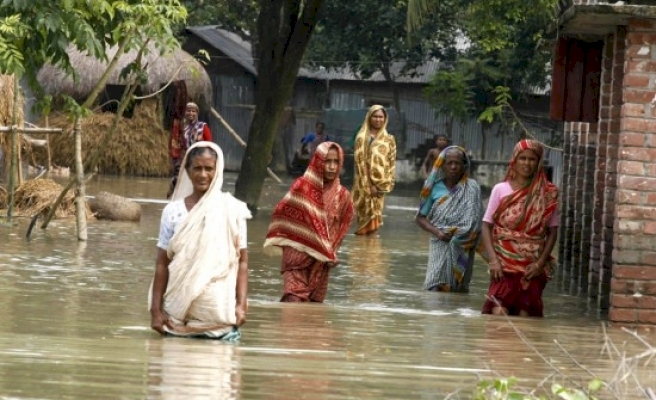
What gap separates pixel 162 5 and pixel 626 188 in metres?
5.49

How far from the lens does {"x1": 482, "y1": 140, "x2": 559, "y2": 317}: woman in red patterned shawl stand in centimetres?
1061

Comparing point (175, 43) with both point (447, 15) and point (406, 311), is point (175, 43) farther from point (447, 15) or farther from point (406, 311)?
point (447, 15)

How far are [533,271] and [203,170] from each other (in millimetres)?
3390

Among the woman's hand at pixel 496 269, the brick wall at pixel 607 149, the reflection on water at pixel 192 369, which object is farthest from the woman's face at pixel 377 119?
the reflection on water at pixel 192 369

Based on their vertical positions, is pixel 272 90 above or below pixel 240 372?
above

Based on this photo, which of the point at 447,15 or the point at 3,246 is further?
the point at 447,15

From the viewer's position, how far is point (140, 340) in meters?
8.00

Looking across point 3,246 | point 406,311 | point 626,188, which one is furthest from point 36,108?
point 626,188

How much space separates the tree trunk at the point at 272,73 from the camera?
800 inches

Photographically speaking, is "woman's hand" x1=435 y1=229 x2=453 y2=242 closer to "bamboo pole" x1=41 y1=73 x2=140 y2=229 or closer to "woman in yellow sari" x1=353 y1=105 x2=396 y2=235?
"bamboo pole" x1=41 y1=73 x2=140 y2=229

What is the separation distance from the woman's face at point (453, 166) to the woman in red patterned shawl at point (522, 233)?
1.74 m

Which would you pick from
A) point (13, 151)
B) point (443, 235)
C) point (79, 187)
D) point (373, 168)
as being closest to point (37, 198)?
point (13, 151)

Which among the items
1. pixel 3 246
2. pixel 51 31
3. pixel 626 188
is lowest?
pixel 3 246

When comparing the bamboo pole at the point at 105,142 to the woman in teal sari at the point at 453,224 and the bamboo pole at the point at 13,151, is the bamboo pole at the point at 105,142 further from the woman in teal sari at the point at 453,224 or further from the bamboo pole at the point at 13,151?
the woman in teal sari at the point at 453,224
